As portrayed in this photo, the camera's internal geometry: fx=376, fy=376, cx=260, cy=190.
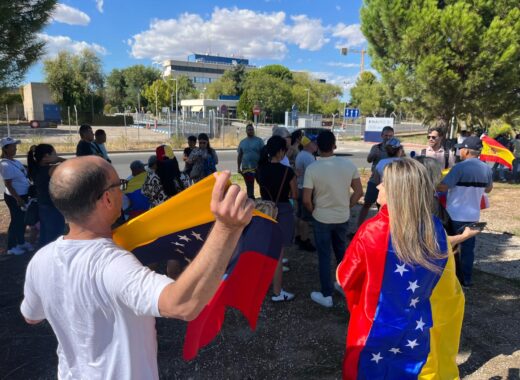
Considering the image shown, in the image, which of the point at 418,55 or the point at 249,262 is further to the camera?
the point at 418,55

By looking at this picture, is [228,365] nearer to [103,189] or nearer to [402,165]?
[402,165]

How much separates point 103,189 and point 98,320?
48cm

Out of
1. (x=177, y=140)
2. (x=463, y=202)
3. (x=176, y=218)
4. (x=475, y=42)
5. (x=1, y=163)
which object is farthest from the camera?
(x=177, y=140)

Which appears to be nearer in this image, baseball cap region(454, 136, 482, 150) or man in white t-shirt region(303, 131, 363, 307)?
man in white t-shirt region(303, 131, 363, 307)

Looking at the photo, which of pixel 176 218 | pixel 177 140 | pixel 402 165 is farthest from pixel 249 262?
pixel 177 140

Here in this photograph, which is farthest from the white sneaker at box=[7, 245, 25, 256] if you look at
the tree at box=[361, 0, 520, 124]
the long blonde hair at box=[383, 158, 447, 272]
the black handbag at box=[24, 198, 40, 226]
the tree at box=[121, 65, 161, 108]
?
the tree at box=[121, 65, 161, 108]

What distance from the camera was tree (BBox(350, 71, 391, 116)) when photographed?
174ft

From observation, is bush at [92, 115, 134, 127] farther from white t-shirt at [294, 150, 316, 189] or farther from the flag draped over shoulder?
the flag draped over shoulder

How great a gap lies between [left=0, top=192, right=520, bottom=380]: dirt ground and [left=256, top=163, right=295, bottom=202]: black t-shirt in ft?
4.15

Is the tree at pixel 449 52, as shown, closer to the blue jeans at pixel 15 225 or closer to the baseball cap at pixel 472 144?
the baseball cap at pixel 472 144

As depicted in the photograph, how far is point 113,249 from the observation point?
1.35 meters

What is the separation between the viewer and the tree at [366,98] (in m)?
53.2

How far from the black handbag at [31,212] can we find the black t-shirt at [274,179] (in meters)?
3.52

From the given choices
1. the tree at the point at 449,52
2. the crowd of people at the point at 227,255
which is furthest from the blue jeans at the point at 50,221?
the tree at the point at 449,52
